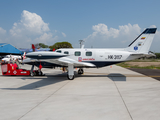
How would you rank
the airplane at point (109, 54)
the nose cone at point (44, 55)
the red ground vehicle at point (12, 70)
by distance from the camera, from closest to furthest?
the nose cone at point (44, 55) → the airplane at point (109, 54) → the red ground vehicle at point (12, 70)

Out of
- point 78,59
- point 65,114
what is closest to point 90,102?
point 65,114

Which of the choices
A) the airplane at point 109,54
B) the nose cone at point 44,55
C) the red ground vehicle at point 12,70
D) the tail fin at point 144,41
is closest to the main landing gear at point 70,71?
the airplane at point 109,54

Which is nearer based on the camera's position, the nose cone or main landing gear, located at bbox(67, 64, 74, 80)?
the nose cone

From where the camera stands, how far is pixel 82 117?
4582 mm

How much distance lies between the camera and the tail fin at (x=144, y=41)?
13.2 meters

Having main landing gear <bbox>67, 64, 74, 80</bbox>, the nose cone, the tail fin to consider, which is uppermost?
the tail fin

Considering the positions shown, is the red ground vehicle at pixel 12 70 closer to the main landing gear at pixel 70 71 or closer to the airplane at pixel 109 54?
the airplane at pixel 109 54

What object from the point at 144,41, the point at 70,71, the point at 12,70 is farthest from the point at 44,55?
the point at 144,41

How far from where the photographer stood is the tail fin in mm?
13177

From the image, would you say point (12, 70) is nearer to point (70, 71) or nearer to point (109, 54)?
point (70, 71)

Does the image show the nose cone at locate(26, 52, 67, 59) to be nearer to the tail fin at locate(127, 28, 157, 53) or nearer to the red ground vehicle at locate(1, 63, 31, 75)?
the red ground vehicle at locate(1, 63, 31, 75)

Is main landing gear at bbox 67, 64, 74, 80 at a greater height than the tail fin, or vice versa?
the tail fin

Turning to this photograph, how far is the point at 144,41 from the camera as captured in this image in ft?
43.9

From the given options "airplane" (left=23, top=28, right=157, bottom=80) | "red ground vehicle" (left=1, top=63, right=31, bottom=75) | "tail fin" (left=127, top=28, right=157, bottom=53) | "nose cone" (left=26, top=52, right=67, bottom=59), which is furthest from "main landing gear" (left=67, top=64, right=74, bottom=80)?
"tail fin" (left=127, top=28, right=157, bottom=53)
